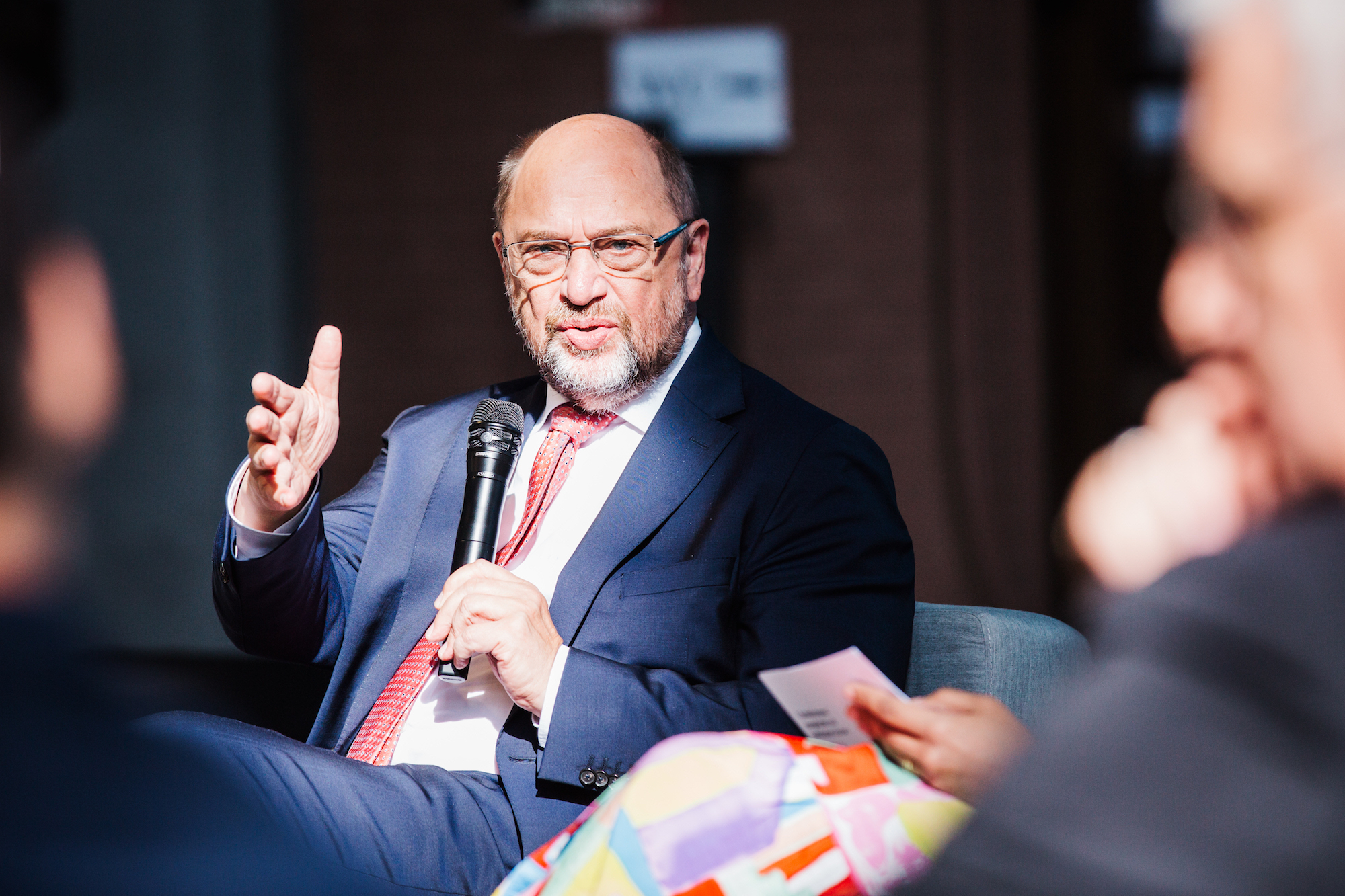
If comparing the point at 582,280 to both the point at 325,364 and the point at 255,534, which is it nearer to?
the point at 325,364

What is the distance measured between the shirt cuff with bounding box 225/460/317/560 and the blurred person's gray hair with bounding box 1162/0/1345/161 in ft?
4.81

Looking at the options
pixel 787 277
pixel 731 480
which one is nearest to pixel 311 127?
pixel 787 277

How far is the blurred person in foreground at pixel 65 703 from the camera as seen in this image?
0.58 meters

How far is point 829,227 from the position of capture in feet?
13.3

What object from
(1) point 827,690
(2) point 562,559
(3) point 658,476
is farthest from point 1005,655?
(2) point 562,559

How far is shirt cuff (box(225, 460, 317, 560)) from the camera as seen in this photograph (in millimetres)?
1659

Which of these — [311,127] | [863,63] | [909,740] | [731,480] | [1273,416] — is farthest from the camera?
[311,127]

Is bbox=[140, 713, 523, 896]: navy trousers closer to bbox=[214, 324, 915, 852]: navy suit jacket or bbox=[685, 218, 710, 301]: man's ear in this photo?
bbox=[214, 324, 915, 852]: navy suit jacket

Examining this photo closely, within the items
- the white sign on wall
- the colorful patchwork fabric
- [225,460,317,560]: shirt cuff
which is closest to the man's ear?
[225,460,317,560]: shirt cuff

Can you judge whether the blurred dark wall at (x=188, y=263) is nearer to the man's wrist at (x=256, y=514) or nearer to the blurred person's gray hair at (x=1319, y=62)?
the man's wrist at (x=256, y=514)

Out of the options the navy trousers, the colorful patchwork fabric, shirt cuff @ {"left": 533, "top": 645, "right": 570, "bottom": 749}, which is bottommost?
the navy trousers

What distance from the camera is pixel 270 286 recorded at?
14.4ft

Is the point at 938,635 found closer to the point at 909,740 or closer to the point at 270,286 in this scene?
the point at 909,740

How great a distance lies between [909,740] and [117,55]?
4631mm
